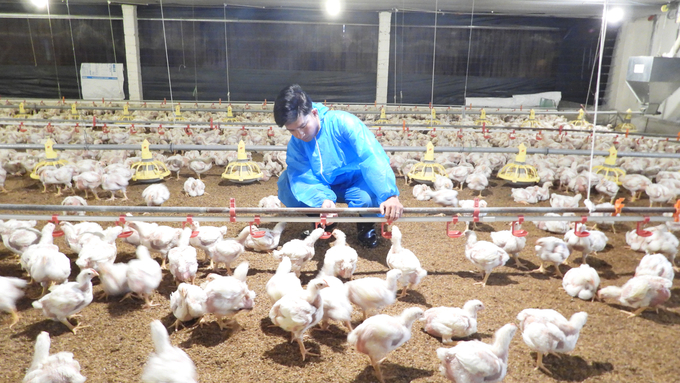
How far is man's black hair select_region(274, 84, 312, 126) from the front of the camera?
2.71m

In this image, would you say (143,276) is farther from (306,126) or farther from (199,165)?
(199,165)

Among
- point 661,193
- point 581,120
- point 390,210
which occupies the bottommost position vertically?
point 661,193

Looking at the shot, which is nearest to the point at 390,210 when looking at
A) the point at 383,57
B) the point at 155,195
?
the point at 155,195

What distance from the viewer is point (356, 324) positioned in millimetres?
2391

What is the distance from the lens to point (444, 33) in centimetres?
1122

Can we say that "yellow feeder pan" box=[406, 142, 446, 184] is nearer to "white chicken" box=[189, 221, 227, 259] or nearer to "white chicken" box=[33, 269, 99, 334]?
"white chicken" box=[189, 221, 227, 259]

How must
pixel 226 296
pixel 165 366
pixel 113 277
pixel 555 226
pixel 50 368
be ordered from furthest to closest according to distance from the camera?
pixel 555 226, pixel 113 277, pixel 226 296, pixel 50 368, pixel 165 366

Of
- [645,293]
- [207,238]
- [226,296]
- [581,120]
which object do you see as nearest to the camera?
[226,296]

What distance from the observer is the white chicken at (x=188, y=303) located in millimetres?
2189

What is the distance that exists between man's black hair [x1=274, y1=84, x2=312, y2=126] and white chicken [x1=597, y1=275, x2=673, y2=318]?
7.25 feet

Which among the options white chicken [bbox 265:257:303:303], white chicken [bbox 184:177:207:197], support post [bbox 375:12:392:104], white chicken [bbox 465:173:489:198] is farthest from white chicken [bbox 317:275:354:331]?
support post [bbox 375:12:392:104]

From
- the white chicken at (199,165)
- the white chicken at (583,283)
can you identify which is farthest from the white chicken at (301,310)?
the white chicken at (199,165)

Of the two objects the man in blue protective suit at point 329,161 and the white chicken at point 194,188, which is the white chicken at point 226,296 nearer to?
the man in blue protective suit at point 329,161

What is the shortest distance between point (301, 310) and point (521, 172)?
4.16 metres
